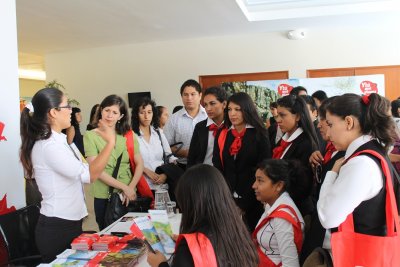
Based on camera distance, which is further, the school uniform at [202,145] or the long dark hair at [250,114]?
the school uniform at [202,145]

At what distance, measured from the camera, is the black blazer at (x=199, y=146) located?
254 cm

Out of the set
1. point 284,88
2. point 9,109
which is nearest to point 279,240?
point 9,109

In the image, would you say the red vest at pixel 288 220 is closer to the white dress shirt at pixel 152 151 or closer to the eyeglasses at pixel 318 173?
the eyeglasses at pixel 318 173

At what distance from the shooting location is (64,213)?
5.64 feet

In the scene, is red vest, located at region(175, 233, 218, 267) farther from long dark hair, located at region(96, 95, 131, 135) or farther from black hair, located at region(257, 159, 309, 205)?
long dark hair, located at region(96, 95, 131, 135)

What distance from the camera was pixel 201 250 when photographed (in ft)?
3.45

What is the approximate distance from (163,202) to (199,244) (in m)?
1.13

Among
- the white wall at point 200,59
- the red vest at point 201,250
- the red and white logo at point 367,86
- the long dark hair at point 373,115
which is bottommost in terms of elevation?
the red vest at point 201,250

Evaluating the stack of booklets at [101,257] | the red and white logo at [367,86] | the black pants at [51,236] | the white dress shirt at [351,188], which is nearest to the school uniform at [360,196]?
the white dress shirt at [351,188]

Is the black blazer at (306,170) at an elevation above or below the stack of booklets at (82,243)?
above

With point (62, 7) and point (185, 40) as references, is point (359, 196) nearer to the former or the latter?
point (62, 7)

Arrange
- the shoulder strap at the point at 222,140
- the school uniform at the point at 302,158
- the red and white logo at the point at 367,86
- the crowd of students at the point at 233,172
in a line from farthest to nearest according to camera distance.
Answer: the red and white logo at the point at 367,86, the shoulder strap at the point at 222,140, the school uniform at the point at 302,158, the crowd of students at the point at 233,172

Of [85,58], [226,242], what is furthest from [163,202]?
[85,58]

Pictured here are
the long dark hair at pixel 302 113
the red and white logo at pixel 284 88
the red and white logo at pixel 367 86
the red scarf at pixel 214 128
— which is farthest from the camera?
the red and white logo at pixel 284 88
